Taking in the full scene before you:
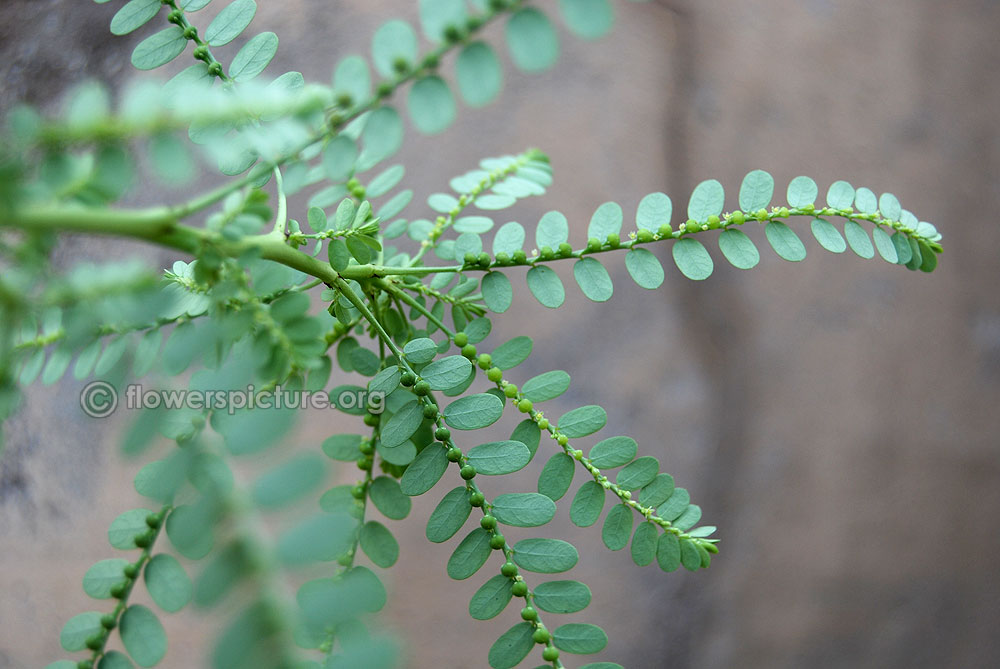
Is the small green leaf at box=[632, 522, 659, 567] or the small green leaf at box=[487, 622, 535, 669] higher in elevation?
the small green leaf at box=[632, 522, 659, 567]

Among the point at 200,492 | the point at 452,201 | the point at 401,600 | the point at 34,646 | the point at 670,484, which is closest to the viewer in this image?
the point at 200,492

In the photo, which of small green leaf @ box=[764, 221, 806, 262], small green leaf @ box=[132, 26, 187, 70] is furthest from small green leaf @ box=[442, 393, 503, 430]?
small green leaf @ box=[132, 26, 187, 70]

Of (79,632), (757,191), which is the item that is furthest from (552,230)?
(79,632)

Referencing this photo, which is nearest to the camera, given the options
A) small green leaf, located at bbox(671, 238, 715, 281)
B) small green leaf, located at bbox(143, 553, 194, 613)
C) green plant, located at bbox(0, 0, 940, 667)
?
green plant, located at bbox(0, 0, 940, 667)

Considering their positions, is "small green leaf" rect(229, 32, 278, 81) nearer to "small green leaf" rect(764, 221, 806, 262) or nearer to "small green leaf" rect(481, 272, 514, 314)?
"small green leaf" rect(481, 272, 514, 314)

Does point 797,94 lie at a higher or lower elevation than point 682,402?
higher

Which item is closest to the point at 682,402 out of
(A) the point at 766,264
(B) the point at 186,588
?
(A) the point at 766,264

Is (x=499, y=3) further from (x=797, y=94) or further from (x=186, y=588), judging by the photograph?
(x=797, y=94)
